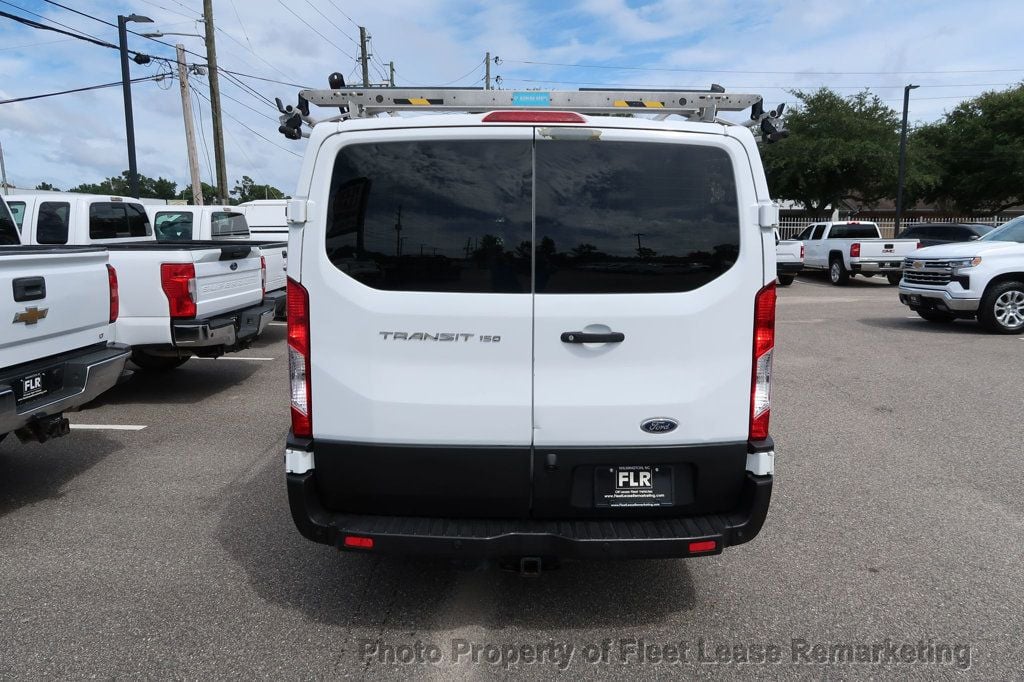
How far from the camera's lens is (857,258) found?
20.6 m

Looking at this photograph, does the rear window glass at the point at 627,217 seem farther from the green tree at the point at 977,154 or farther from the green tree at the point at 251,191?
the green tree at the point at 251,191

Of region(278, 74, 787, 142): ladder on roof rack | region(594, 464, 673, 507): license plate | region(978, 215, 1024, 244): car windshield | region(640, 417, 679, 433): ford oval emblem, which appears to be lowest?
region(594, 464, 673, 507): license plate

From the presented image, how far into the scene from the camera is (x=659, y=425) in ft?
9.91

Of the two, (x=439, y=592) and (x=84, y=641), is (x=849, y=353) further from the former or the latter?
(x=84, y=641)

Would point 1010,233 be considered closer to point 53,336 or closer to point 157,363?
point 157,363

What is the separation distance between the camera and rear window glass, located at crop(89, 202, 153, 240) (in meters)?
9.31

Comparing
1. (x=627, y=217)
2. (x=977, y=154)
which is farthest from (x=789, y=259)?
(x=977, y=154)

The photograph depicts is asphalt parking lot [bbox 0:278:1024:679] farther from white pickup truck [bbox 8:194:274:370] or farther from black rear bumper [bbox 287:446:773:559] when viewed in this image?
white pickup truck [bbox 8:194:274:370]

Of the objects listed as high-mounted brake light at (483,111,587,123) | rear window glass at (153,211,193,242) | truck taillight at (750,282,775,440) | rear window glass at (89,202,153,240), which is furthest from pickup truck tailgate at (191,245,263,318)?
truck taillight at (750,282,775,440)

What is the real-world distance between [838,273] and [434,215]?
2124cm

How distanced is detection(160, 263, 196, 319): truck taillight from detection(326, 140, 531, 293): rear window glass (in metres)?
4.47

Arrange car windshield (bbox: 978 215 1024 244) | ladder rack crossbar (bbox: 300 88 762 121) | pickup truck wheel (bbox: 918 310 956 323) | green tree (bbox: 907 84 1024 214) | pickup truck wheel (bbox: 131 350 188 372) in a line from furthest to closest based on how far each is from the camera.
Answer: green tree (bbox: 907 84 1024 214), pickup truck wheel (bbox: 918 310 956 323), car windshield (bbox: 978 215 1024 244), pickup truck wheel (bbox: 131 350 188 372), ladder rack crossbar (bbox: 300 88 762 121)

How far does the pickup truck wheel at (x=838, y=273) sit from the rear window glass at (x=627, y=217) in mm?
20252

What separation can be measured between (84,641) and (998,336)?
40.7 feet
